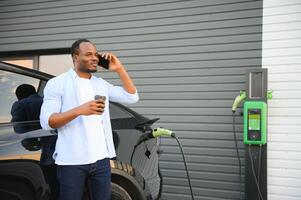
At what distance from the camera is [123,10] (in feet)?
18.9

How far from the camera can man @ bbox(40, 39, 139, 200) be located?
7.89 feet

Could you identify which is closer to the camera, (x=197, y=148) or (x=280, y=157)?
(x=280, y=157)

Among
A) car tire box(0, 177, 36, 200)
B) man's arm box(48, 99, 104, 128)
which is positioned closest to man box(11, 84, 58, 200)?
car tire box(0, 177, 36, 200)

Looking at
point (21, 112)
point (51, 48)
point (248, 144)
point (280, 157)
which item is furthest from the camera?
point (51, 48)

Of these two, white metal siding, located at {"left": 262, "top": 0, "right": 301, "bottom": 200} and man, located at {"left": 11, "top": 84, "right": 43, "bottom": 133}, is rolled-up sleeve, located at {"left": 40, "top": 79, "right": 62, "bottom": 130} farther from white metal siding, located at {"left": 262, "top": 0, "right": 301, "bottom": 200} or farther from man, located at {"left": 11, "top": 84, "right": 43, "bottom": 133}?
white metal siding, located at {"left": 262, "top": 0, "right": 301, "bottom": 200}

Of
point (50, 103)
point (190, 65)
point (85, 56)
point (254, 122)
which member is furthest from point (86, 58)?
point (190, 65)

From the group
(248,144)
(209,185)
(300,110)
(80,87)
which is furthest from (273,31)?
(80,87)

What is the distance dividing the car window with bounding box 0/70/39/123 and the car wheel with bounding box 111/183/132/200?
3.13 ft

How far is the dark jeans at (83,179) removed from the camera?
2420mm

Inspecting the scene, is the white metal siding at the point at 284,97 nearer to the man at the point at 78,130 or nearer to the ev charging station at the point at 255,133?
the ev charging station at the point at 255,133

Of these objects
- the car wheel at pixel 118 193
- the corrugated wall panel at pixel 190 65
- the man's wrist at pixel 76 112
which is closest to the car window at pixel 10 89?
the man's wrist at pixel 76 112

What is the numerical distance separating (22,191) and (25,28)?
4.48 m

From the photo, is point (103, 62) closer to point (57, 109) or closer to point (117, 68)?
point (117, 68)

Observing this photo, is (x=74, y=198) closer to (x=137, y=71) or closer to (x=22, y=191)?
(x=22, y=191)
